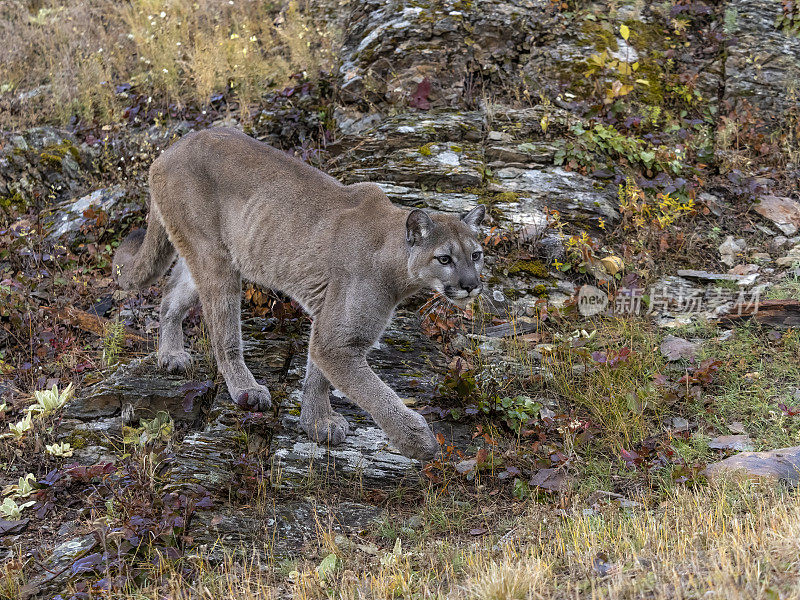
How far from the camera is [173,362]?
6414mm

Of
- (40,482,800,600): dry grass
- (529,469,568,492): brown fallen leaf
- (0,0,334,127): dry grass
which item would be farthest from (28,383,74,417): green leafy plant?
(0,0,334,127): dry grass

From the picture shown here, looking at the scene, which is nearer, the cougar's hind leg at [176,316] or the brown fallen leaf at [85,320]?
the cougar's hind leg at [176,316]

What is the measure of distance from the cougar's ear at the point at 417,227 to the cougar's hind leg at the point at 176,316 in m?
2.18

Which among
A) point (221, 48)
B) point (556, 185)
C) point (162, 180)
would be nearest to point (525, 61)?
point (556, 185)

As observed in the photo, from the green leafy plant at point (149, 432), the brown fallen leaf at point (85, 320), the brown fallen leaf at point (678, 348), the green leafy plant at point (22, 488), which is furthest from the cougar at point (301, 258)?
the brown fallen leaf at point (678, 348)

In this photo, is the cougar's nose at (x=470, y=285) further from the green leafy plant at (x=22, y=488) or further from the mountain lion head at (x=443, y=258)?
the green leafy plant at (x=22, y=488)

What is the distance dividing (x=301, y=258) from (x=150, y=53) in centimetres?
608

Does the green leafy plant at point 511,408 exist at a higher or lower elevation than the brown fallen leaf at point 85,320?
lower

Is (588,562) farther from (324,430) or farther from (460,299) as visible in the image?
(324,430)

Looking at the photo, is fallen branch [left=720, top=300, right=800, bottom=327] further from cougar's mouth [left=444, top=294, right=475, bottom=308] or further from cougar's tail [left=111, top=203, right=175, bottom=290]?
cougar's tail [left=111, top=203, right=175, bottom=290]

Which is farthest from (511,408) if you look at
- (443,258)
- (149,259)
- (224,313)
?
(149,259)

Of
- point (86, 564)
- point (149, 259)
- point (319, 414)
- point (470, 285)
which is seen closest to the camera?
point (86, 564)

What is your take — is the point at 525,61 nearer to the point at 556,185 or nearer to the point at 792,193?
the point at 556,185

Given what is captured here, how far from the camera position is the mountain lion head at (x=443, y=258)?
5555mm
